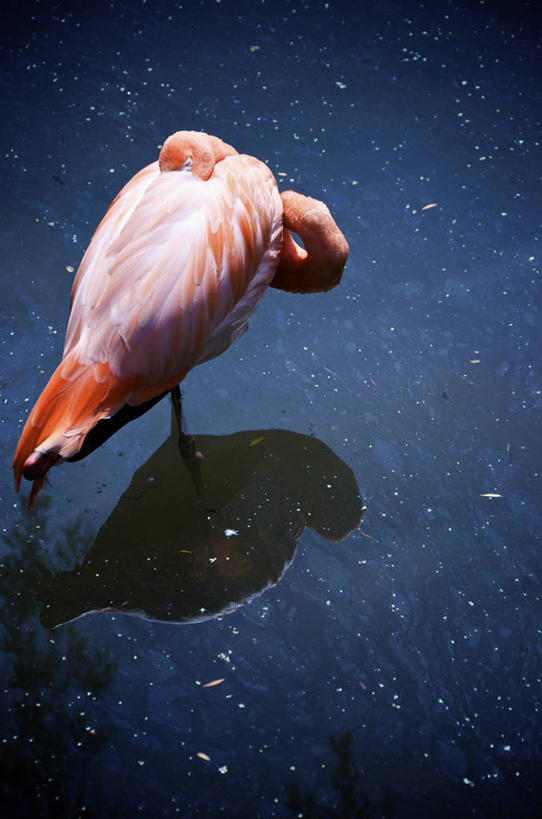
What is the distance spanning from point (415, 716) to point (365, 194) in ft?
5.17

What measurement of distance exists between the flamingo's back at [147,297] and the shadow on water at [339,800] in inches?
26.4

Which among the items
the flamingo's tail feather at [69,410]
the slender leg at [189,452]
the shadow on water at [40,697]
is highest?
the flamingo's tail feather at [69,410]

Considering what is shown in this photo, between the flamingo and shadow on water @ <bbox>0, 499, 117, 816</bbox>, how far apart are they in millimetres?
200

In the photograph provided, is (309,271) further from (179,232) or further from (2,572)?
(2,572)

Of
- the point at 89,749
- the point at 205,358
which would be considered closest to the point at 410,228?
the point at 205,358

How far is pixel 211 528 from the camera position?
1481 mm

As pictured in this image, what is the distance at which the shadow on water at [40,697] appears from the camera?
1107 mm

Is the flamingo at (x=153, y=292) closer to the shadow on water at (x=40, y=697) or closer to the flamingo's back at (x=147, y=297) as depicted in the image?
the flamingo's back at (x=147, y=297)

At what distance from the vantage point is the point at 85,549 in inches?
55.8

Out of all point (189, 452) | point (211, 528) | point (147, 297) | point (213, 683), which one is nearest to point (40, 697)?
point (213, 683)

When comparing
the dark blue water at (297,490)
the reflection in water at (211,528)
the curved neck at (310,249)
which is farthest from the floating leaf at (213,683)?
the curved neck at (310,249)

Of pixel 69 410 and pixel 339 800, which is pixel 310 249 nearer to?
pixel 69 410

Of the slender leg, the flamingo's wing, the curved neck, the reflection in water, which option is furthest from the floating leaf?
the curved neck

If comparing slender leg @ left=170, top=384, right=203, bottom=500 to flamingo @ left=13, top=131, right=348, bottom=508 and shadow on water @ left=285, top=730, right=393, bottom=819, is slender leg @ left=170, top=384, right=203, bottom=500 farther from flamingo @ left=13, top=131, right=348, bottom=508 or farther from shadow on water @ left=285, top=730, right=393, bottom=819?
shadow on water @ left=285, top=730, right=393, bottom=819
